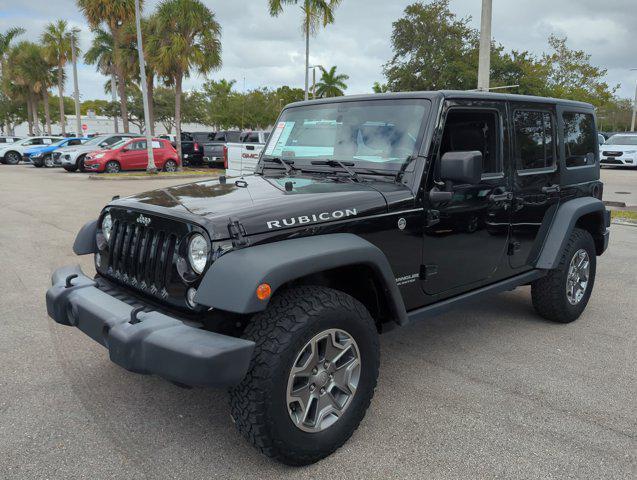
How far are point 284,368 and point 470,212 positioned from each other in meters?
1.81

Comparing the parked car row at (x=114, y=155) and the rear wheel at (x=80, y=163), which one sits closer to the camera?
the parked car row at (x=114, y=155)

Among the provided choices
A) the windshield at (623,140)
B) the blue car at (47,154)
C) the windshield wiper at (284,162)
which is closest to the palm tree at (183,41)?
the blue car at (47,154)

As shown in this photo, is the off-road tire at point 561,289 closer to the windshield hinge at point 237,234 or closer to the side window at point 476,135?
the side window at point 476,135

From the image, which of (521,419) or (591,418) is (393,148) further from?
(591,418)

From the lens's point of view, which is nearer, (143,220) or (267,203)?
(267,203)

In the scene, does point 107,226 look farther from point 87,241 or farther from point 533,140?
point 533,140

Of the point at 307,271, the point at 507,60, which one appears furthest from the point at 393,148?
the point at 507,60

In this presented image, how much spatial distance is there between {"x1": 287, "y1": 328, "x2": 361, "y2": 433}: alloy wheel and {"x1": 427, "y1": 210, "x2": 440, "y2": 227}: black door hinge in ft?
3.19

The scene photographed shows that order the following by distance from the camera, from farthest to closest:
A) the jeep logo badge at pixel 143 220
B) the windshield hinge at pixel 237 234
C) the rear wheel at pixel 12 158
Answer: the rear wheel at pixel 12 158 → the jeep logo badge at pixel 143 220 → the windshield hinge at pixel 237 234

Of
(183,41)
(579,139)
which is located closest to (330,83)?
(183,41)

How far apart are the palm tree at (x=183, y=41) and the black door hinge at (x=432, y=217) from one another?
22.1 metres

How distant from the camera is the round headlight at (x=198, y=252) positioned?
2.49 meters

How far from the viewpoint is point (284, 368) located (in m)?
2.39

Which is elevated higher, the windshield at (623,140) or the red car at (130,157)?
the windshield at (623,140)
